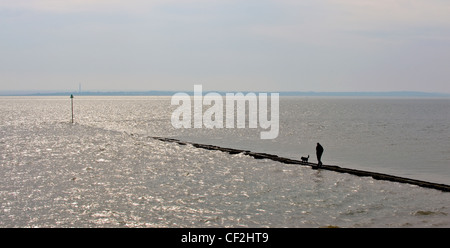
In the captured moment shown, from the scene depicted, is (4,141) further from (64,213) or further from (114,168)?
(64,213)

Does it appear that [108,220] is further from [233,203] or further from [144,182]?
[144,182]

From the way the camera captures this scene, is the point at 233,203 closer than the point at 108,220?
No

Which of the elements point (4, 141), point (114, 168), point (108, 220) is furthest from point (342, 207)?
point (4, 141)

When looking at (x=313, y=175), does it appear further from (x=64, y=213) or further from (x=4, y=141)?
(x=4, y=141)

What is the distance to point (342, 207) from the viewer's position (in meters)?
25.1

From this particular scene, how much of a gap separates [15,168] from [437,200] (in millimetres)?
32435

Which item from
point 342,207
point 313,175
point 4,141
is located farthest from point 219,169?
point 4,141

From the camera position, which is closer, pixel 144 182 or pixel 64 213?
pixel 64 213

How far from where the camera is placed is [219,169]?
38.3m

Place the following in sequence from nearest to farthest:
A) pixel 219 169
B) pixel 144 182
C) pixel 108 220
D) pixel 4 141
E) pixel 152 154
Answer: pixel 108 220 → pixel 144 182 → pixel 219 169 → pixel 152 154 → pixel 4 141
